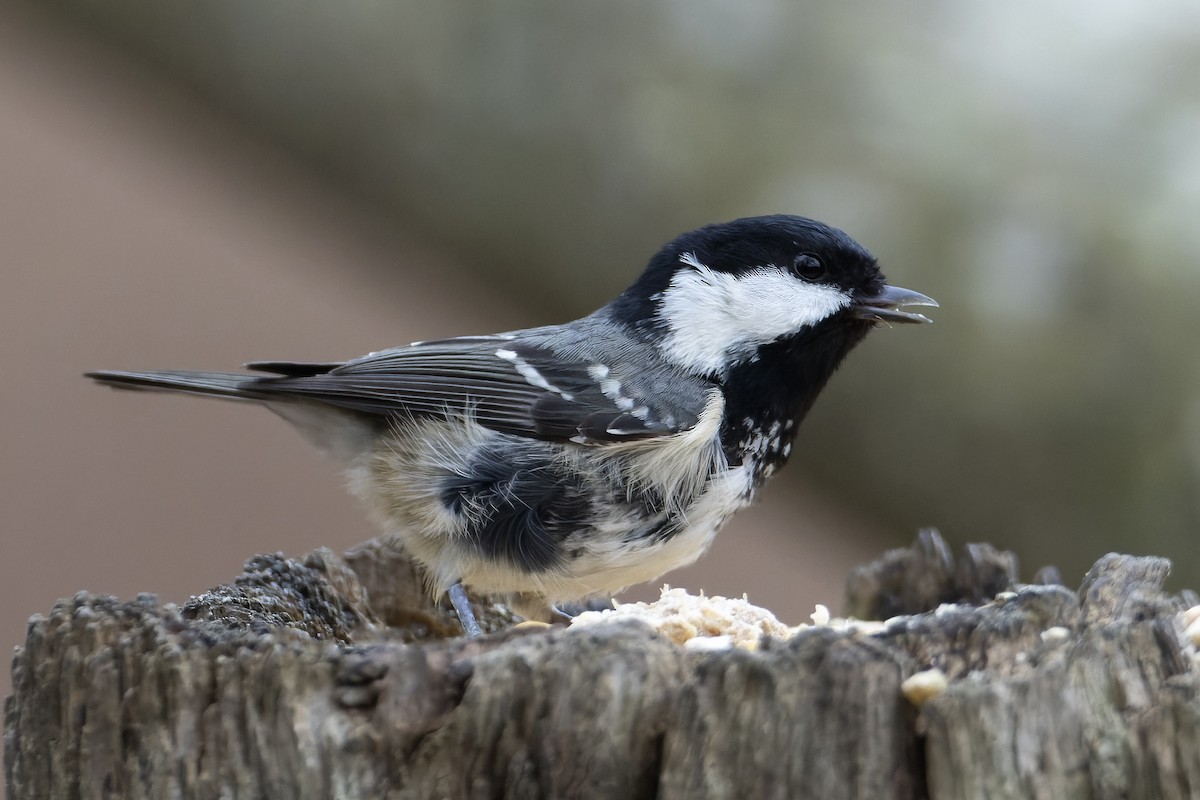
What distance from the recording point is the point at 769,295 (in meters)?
1.84

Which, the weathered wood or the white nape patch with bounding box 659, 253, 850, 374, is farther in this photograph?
the white nape patch with bounding box 659, 253, 850, 374

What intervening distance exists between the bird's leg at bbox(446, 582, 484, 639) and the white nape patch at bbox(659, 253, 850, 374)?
0.51 metres

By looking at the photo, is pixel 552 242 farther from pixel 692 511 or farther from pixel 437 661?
pixel 437 661

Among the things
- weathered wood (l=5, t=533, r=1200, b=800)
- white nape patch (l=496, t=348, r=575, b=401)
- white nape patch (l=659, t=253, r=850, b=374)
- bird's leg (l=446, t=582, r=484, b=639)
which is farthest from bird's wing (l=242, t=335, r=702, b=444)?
weathered wood (l=5, t=533, r=1200, b=800)

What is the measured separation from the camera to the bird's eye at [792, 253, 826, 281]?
5.98 feet

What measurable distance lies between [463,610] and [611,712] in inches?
32.6

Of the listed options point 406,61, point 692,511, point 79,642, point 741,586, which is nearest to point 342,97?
point 406,61

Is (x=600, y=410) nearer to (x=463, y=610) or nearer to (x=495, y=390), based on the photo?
(x=495, y=390)

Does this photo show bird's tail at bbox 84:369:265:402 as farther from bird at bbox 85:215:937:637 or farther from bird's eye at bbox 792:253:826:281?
bird's eye at bbox 792:253:826:281

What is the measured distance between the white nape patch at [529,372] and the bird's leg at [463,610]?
0.34 metres

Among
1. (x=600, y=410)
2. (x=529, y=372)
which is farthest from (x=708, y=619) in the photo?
(x=529, y=372)

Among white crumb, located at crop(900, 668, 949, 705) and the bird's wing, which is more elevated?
the bird's wing

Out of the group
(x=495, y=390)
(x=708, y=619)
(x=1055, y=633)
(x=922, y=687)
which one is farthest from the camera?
(x=495, y=390)

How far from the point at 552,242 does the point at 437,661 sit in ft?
3.20
